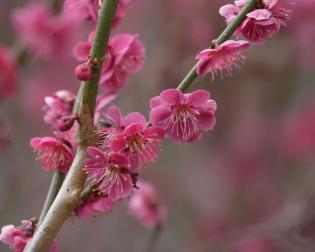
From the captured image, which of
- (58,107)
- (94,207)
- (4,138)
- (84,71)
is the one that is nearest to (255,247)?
(4,138)

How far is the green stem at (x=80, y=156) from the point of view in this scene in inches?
54.4

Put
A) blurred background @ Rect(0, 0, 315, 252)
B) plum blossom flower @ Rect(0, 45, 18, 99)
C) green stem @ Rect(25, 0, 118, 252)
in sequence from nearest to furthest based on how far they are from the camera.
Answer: green stem @ Rect(25, 0, 118, 252) → plum blossom flower @ Rect(0, 45, 18, 99) → blurred background @ Rect(0, 0, 315, 252)

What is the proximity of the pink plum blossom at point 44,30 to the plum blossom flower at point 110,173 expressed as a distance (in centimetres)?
191

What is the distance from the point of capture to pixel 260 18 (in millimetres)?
1433

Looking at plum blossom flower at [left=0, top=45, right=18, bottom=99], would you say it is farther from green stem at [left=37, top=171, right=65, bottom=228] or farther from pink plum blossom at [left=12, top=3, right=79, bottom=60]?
green stem at [left=37, top=171, right=65, bottom=228]

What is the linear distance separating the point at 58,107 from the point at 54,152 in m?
0.17

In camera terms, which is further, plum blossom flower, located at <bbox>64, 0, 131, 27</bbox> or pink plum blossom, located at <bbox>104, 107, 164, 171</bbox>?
plum blossom flower, located at <bbox>64, 0, 131, 27</bbox>

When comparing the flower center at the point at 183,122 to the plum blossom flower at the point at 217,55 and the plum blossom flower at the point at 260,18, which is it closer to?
the plum blossom flower at the point at 217,55

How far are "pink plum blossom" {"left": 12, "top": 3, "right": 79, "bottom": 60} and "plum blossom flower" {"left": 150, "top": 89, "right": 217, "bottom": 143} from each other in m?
1.85

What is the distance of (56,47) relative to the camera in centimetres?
335

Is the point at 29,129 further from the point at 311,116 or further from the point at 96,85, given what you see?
the point at 96,85

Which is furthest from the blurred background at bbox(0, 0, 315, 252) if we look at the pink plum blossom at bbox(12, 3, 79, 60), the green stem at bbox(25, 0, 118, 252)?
the green stem at bbox(25, 0, 118, 252)

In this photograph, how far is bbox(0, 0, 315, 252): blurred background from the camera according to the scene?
3.70 m

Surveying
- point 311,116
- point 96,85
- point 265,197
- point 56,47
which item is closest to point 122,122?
point 96,85
